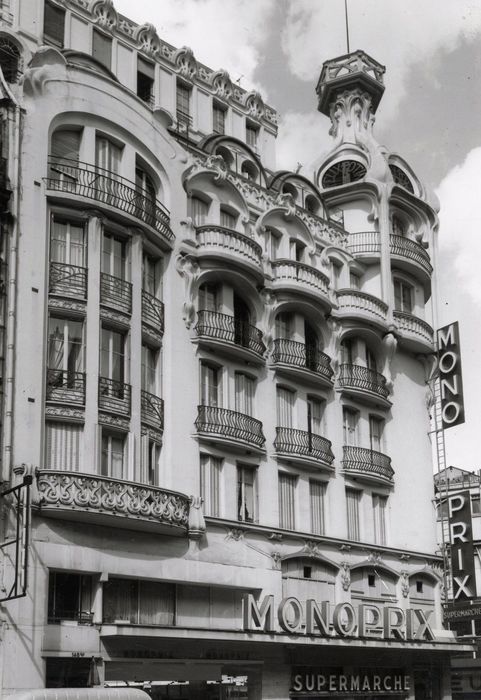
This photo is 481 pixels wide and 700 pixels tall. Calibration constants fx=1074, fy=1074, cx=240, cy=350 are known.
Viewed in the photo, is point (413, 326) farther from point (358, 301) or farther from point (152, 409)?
point (152, 409)

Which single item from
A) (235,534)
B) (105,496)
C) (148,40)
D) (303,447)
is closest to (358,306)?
(303,447)

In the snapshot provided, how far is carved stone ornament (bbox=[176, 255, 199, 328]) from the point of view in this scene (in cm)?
3800

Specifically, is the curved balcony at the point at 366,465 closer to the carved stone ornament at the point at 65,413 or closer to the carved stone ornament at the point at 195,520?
the carved stone ornament at the point at 195,520

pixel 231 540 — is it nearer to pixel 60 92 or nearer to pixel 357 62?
pixel 60 92

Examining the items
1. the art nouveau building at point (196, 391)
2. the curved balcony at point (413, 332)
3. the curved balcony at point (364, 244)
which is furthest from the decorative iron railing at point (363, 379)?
the curved balcony at point (364, 244)

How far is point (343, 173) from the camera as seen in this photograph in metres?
51.5

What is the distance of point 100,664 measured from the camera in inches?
1221

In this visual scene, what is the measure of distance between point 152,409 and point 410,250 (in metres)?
18.5

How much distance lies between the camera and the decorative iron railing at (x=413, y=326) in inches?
1869

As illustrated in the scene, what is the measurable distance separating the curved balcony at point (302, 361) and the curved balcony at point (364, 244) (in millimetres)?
6421

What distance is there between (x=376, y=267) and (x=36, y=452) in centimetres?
2246

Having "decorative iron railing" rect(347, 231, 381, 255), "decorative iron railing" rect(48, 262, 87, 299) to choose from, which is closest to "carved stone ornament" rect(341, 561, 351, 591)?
"decorative iron railing" rect(347, 231, 381, 255)

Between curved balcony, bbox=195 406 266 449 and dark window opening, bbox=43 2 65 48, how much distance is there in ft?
54.2

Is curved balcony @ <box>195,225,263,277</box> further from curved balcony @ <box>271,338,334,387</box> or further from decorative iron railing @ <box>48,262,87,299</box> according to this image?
decorative iron railing @ <box>48,262,87,299</box>
